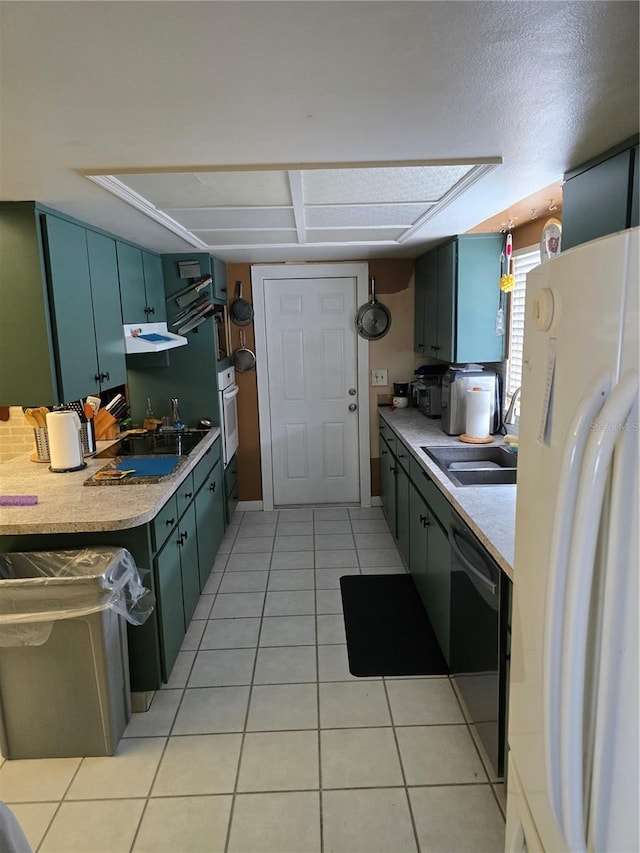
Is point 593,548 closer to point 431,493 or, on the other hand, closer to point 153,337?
point 431,493

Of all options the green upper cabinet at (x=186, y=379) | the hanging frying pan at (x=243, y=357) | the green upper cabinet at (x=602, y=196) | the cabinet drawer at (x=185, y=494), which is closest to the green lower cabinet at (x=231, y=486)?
the green upper cabinet at (x=186, y=379)

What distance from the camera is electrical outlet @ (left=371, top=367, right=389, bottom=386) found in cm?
476

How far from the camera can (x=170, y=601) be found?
2.57 meters

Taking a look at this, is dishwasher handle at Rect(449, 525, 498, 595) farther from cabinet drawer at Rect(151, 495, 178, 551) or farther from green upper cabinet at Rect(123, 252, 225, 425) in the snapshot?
green upper cabinet at Rect(123, 252, 225, 425)

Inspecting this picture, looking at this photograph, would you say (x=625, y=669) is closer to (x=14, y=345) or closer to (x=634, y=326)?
(x=634, y=326)

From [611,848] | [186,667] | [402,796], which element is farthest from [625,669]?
[186,667]

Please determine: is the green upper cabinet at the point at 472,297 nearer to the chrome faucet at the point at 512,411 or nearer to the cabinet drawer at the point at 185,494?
the chrome faucet at the point at 512,411

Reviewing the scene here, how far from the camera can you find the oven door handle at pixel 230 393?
13.8ft

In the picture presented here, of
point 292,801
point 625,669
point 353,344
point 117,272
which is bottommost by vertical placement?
point 292,801

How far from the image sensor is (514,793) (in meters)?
1.33

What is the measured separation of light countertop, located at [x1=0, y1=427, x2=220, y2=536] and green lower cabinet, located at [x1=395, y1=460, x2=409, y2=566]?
138 centimetres

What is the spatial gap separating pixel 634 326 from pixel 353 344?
4.01 metres

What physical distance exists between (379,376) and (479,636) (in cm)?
298

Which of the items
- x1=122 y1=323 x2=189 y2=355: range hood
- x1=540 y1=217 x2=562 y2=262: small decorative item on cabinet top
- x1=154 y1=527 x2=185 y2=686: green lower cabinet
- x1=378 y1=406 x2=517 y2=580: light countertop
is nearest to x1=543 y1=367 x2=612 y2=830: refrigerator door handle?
x1=378 y1=406 x2=517 y2=580: light countertop
